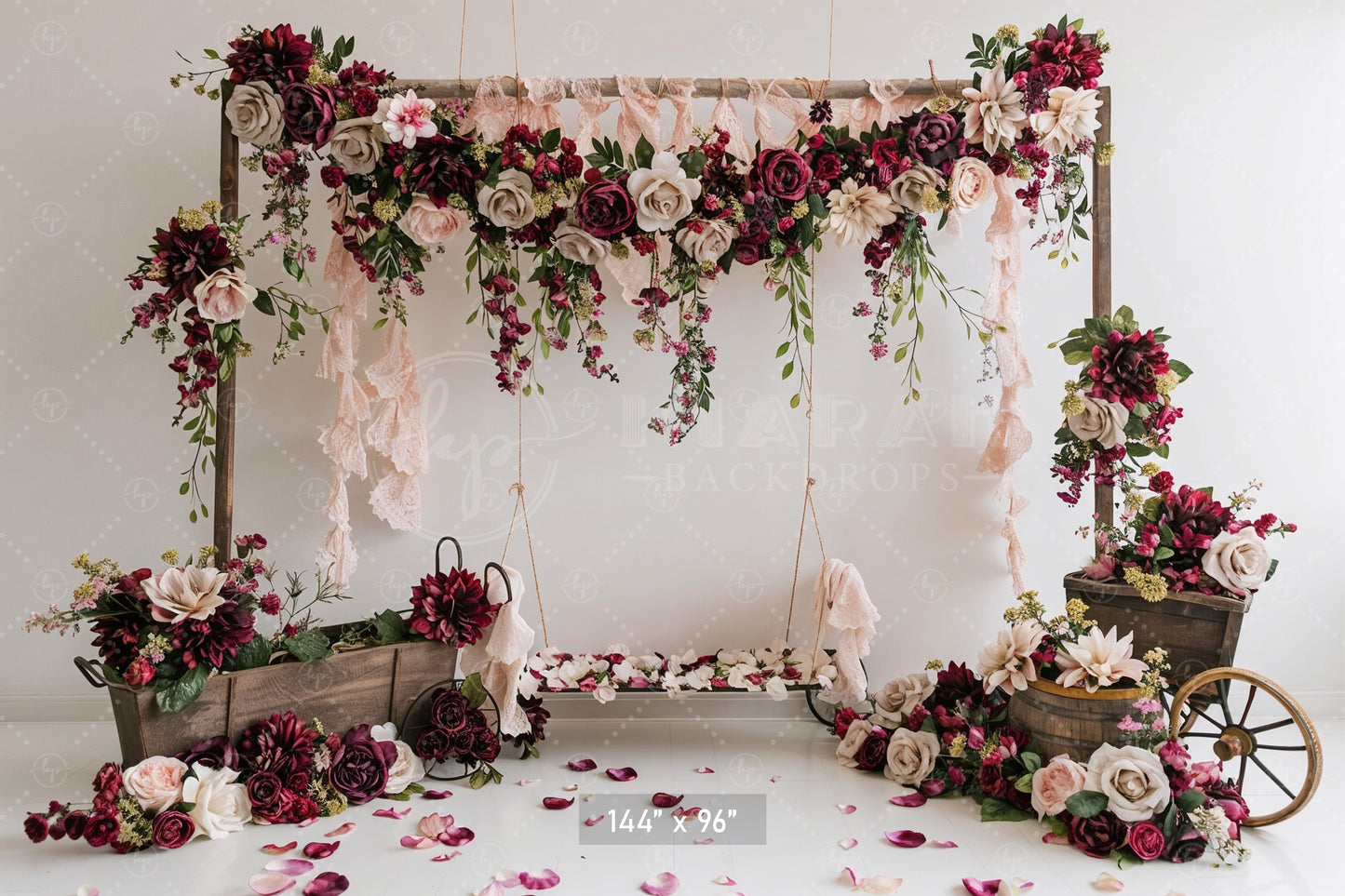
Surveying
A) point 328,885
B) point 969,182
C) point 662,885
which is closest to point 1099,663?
point 662,885

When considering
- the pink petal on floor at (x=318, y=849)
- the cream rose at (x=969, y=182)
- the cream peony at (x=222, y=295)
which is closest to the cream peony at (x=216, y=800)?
the pink petal on floor at (x=318, y=849)

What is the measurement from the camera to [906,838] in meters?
2.07

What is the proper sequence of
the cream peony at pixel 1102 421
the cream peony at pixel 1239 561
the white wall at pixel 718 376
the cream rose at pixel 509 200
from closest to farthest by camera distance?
the cream peony at pixel 1239 561 < the cream rose at pixel 509 200 < the cream peony at pixel 1102 421 < the white wall at pixel 718 376

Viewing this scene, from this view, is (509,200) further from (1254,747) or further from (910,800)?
(1254,747)

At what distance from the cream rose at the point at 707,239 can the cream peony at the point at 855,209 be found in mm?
271

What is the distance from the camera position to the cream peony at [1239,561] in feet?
7.32

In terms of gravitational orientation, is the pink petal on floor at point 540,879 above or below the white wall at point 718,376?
below

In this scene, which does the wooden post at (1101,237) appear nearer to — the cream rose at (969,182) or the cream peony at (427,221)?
the cream rose at (969,182)

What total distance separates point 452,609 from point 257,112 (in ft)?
4.49

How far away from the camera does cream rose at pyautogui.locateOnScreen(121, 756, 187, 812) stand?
6.64ft

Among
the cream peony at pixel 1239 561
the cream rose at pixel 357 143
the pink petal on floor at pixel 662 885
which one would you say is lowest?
the pink petal on floor at pixel 662 885

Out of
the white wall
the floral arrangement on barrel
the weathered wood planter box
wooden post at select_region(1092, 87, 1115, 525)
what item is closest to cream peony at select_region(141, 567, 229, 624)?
the weathered wood planter box

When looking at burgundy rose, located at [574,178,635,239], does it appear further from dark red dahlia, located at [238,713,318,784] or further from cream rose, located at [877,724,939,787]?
cream rose, located at [877,724,939,787]

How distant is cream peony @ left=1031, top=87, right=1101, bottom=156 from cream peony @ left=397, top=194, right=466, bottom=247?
153 cm
